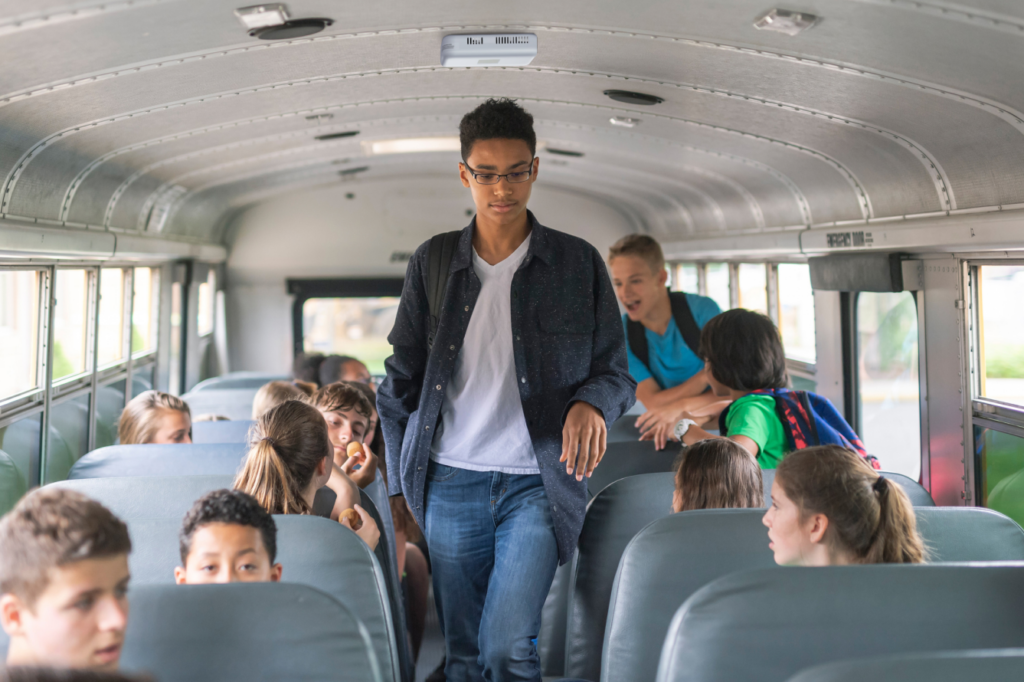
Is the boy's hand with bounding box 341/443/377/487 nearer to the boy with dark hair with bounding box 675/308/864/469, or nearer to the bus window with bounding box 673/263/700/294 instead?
the boy with dark hair with bounding box 675/308/864/469

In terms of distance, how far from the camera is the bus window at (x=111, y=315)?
19.5 ft

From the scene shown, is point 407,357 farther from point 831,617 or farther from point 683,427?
point 831,617

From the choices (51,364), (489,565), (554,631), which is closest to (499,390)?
(489,565)

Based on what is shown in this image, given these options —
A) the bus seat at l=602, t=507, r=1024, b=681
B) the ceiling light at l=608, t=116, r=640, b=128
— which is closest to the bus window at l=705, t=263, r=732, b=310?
the ceiling light at l=608, t=116, r=640, b=128

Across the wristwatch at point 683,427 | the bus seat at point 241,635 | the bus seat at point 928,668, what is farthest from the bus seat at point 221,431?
the bus seat at point 928,668

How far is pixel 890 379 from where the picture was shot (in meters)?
4.94

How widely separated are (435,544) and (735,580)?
1.20m

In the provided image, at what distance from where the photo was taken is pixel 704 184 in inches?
256

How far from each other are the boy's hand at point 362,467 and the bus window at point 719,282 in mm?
4578

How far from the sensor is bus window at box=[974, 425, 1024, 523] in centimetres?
365

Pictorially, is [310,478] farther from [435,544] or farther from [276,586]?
[276,586]

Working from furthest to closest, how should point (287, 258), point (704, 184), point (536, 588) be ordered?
point (287, 258) < point (704, 184) < point (536, 588)

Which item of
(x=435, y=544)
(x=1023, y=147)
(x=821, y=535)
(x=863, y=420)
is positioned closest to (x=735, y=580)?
(x=821, y=535)

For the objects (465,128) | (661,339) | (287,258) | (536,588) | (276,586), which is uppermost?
(287,258)
